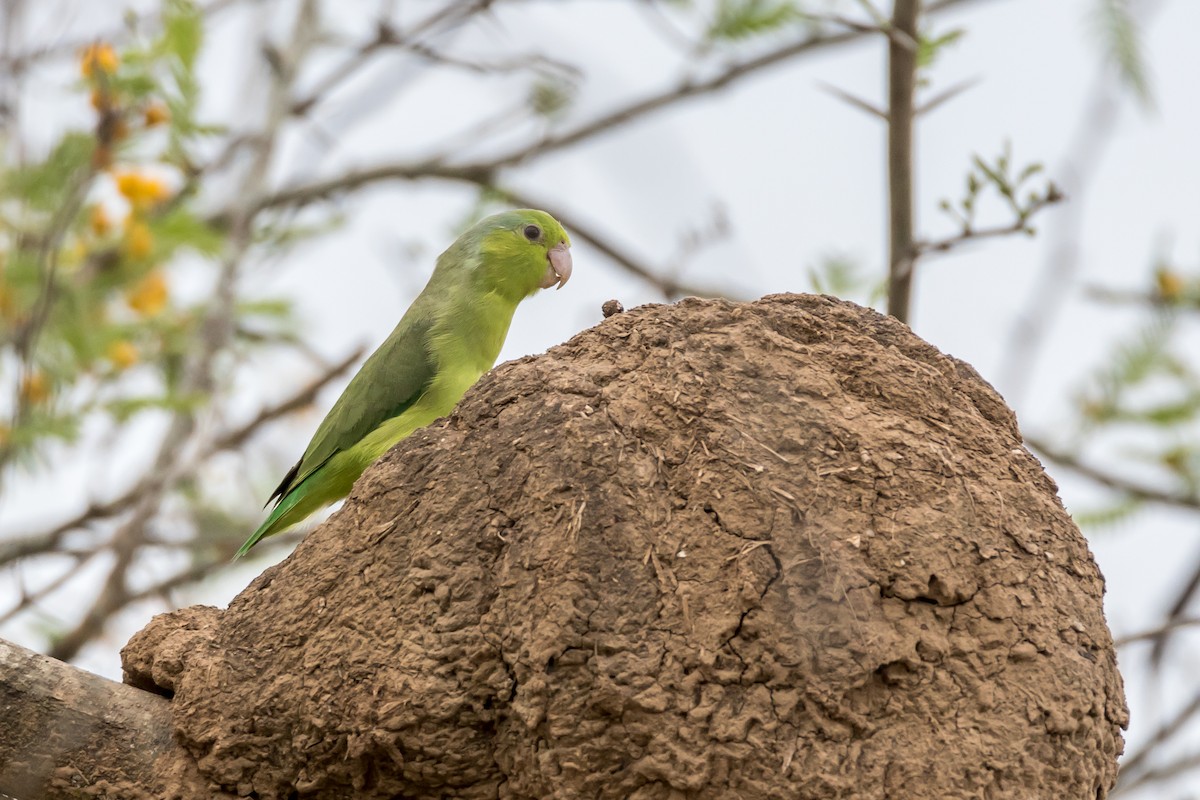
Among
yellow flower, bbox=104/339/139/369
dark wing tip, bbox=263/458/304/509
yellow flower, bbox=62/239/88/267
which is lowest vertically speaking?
dark wing tip, bbox=263/458/304/509

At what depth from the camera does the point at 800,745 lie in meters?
3.35

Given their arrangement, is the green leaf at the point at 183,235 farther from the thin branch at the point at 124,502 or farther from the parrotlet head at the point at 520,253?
the parrotlet head at the point at 520,253

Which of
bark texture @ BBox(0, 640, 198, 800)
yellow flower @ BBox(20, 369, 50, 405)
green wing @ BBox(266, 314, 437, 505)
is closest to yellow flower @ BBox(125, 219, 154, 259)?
yellow flower @ BBox(20, 369, 50, 405)

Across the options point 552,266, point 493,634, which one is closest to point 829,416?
point 493,634

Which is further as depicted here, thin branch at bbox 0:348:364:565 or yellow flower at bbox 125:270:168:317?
yellow flower at bbox 125:270:168:317

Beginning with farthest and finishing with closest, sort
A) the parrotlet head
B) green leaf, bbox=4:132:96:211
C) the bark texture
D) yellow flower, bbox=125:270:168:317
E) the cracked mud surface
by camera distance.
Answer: yellow flower, bbox=125:270:168:317, green leaf, bbox=4:132:96:211, the parrotlet head, the bark texture, the cracked mud surface

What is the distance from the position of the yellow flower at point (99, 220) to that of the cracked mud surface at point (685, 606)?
4.44 metres

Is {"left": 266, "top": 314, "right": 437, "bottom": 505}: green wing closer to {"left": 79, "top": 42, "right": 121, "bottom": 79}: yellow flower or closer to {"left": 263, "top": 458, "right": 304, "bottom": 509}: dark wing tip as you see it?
{"left": 263, "top": 458, "right": 304, "bottom": 509}: dark wing tip

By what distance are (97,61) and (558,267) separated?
101 inches

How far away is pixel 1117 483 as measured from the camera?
723cm

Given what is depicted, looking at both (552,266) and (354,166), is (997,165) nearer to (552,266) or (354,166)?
(552,266)

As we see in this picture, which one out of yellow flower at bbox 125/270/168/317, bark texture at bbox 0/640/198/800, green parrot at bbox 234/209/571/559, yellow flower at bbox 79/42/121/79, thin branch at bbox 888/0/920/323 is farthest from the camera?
yellow flower at bbox 125/270/168/317

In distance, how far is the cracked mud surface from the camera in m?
3.37

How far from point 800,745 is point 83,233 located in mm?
6204
